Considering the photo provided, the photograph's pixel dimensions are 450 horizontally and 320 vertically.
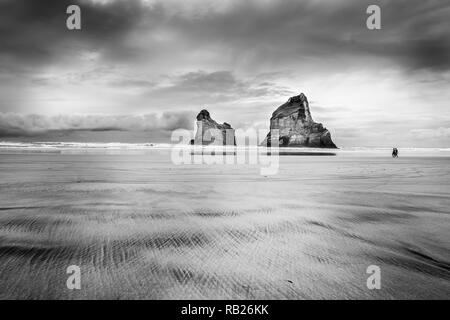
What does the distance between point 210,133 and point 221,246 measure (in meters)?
88.7

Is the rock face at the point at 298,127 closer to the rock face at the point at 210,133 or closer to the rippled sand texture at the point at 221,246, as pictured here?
the rock face at the point at 210,133

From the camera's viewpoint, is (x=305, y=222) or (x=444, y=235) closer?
(x=444, y=235)

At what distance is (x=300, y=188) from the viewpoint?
807 cm

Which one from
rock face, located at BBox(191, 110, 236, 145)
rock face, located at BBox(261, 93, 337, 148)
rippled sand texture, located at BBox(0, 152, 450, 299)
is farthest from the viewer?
rock face, located at BBox(261, 93, 337, 148)

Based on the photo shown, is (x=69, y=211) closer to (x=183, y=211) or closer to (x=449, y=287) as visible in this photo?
(x=183, y=211)

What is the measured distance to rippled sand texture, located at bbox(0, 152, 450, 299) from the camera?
91.0 inches

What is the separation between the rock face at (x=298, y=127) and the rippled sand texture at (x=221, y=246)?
9736 cm

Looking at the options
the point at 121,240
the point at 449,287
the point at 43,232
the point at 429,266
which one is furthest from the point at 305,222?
the point at 43,232

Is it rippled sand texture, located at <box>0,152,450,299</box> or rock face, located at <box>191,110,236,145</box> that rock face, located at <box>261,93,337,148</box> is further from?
rippled sand texture, located at <box>0,152,450,299</box>

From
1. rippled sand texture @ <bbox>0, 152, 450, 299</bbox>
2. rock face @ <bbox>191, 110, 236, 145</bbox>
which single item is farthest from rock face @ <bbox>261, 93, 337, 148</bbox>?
rippled sand texture @ <bbox>0, 152, 450, 299</bbox>

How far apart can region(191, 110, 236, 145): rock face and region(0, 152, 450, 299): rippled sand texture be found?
2658 inches

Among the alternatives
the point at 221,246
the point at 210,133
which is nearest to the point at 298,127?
the point at 210,133

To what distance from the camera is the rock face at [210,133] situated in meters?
78.8
